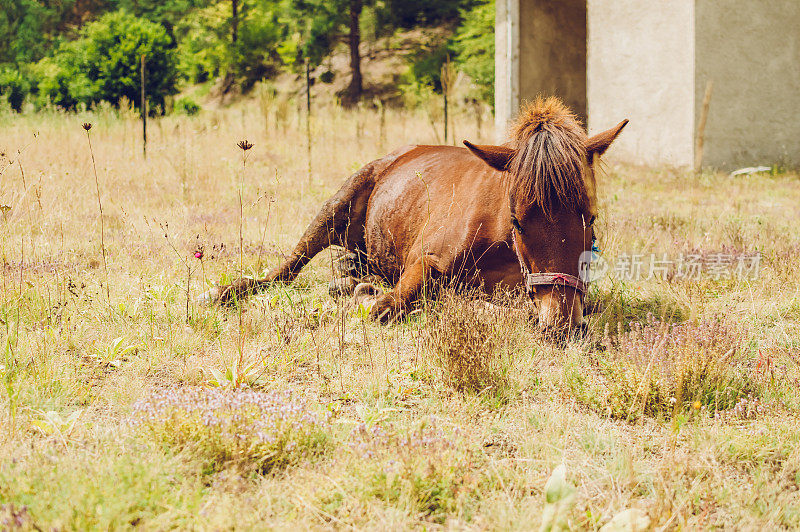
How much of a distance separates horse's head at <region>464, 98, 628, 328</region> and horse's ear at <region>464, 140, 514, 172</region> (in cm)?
12

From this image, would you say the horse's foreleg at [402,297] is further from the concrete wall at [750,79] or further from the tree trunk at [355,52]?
the tree trunk at [355,52]

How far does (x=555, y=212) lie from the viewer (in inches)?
147

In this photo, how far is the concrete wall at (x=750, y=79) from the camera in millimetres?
11367

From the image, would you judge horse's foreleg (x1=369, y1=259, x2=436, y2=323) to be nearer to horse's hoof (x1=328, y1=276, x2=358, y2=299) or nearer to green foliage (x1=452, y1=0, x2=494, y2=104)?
horse's hoof (x1=328, y1=276, x2=358, y2=299)

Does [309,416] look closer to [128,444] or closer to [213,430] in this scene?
[213,430]

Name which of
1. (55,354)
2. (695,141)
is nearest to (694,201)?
(695,141)

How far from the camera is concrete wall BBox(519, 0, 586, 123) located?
1432cm

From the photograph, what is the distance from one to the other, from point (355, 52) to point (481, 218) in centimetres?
2553

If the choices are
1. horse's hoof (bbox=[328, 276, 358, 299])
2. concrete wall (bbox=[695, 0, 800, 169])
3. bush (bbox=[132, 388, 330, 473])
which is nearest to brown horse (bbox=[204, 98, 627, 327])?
horse's hoof (bbox=[328, 276, 358, 299])

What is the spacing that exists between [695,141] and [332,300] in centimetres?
868

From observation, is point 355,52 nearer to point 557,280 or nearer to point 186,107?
point 186,107

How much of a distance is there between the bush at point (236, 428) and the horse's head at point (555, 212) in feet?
4.93

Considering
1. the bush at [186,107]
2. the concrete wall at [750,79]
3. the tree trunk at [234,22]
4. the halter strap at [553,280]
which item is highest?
the tree trunk at [234,22]

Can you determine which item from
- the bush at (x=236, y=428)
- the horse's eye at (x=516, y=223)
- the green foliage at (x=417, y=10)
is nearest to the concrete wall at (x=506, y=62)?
the horse's eye at (x=516, y=223)
